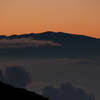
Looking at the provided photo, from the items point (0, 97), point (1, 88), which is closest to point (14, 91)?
point (1, 88)

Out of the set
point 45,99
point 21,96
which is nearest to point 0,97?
point 21,96

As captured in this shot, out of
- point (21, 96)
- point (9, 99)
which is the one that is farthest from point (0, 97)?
point (21, 96)

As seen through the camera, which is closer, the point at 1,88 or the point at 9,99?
the point at 9,99

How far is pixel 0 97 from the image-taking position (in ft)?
336

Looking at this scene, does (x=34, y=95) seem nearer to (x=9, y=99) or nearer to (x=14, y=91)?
(x=14, y=91)

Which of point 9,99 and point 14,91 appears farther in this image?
point 14,91

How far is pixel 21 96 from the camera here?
11094cm

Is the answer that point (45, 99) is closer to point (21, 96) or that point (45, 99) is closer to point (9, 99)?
point (21, 96)

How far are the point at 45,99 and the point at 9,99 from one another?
54.8 feet

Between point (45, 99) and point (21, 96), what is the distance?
811cm

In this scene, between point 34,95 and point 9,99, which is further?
point 34,95

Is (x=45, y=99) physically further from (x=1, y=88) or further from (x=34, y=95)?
(x=1, y=88)

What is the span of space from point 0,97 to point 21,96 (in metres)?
9.47

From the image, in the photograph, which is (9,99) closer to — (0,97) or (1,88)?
(0,97)
